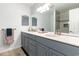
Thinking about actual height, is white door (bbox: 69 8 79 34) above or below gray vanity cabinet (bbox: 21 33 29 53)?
above

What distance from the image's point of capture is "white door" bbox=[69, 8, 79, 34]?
185cm

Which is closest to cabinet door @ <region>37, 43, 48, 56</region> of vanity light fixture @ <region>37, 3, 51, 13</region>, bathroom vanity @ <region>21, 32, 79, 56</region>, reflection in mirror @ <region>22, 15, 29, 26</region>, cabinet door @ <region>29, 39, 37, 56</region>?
bathroom vanity @ <region>21, 32, 79, 56</region>

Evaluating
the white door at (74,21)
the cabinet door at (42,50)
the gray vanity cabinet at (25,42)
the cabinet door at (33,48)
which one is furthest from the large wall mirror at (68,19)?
the gray vanity cabinet at (25,42)

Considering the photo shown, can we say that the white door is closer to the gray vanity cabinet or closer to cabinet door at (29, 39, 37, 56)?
cabinet door at (29, 39, 37, 56)

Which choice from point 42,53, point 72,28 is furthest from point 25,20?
point 72,28

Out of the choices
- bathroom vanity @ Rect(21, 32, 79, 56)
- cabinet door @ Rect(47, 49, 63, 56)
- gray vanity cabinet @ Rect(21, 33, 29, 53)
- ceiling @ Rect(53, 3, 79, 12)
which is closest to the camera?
bathroom vanity @ Rect(21, 32, 79, 56)

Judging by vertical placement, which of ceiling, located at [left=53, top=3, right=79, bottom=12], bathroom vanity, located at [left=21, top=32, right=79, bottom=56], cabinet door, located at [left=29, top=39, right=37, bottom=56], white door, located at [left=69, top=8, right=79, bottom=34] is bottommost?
cabinet door, located at [left=29, top=39, right=37, bottom=56]

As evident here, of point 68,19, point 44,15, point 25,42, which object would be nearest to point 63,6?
point 68,19

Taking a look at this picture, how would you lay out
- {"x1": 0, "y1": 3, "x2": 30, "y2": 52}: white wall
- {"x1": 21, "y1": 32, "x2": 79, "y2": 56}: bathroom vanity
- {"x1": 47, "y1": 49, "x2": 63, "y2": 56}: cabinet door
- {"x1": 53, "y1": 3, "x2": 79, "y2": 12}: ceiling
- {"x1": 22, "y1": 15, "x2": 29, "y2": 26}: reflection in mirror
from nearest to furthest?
{"x1": 21, "y1": 32, "x2": 79, "y2": 56}: bathroom vanity < {"x1": 47, "y1": 49, "x2": 63, "y2": 56}: cabinet door < {"x1": 53, "y1": 3, "x2": 79, "y2": 12}: ceiling < {"x1": 0, "y1": 3, "x2": 30, "y2": 52}: white wall < {"x1": 22, "y1": 15, "x2": 29, "y2": 26}: reflection in mirror

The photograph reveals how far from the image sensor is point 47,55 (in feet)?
5.88

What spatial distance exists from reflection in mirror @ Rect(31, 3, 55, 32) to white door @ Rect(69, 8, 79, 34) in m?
0.38

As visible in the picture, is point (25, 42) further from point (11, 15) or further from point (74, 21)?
point (74, 21)

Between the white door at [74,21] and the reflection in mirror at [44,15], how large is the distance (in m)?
0.38

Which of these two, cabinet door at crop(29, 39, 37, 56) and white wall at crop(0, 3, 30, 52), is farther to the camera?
cabinet door at crop(29, 39, 37, 56)
